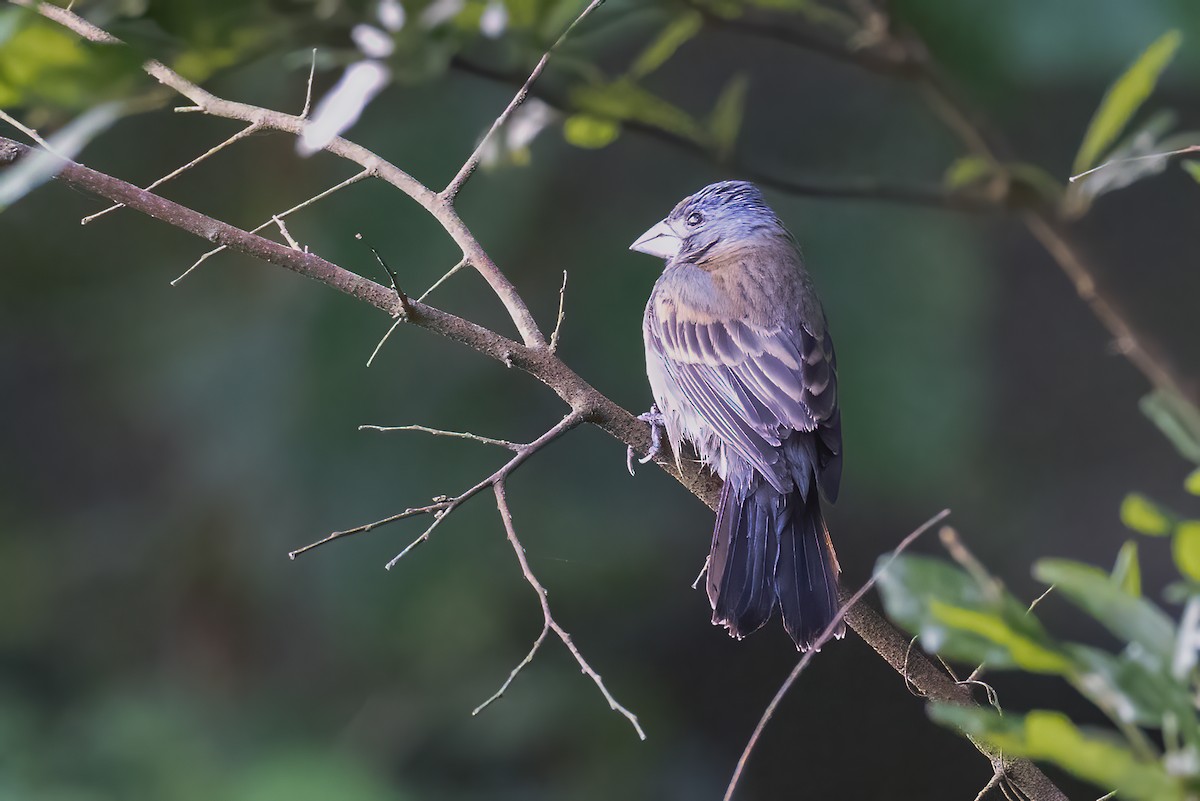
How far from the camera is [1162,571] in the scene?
5902 mm

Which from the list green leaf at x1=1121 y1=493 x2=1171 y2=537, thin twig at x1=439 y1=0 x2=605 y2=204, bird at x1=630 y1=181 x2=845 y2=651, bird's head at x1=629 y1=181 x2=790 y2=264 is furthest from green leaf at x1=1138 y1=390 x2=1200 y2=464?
bird's head at x1=629 y1=181 x2=790 y2=264

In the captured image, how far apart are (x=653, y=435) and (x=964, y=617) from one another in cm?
127

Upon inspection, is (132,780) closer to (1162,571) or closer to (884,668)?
(884,668)

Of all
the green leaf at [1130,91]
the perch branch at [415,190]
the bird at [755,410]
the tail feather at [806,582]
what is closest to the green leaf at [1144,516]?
the bird at [755,410]

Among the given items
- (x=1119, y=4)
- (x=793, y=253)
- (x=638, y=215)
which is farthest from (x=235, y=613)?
(x=1119, y=4)

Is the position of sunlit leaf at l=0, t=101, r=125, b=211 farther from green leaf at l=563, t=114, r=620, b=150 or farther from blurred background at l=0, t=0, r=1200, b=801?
blurred background at l=0, t=0, r=1200, b=801

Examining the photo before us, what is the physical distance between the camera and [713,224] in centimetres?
391

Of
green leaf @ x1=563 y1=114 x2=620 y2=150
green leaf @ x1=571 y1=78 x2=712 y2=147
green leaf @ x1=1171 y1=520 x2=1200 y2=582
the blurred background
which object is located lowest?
the blurred background

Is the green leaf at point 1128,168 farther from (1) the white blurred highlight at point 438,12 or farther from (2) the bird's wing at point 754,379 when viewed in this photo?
(1) the white blurred highlight at point 438,12

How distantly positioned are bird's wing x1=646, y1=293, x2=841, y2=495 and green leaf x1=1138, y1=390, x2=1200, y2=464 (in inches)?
62.7

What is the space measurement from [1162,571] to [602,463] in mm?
3107

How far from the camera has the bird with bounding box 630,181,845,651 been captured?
262cm

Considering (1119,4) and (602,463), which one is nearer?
(1119,4)

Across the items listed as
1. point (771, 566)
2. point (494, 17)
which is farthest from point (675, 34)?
point (771, 566)
